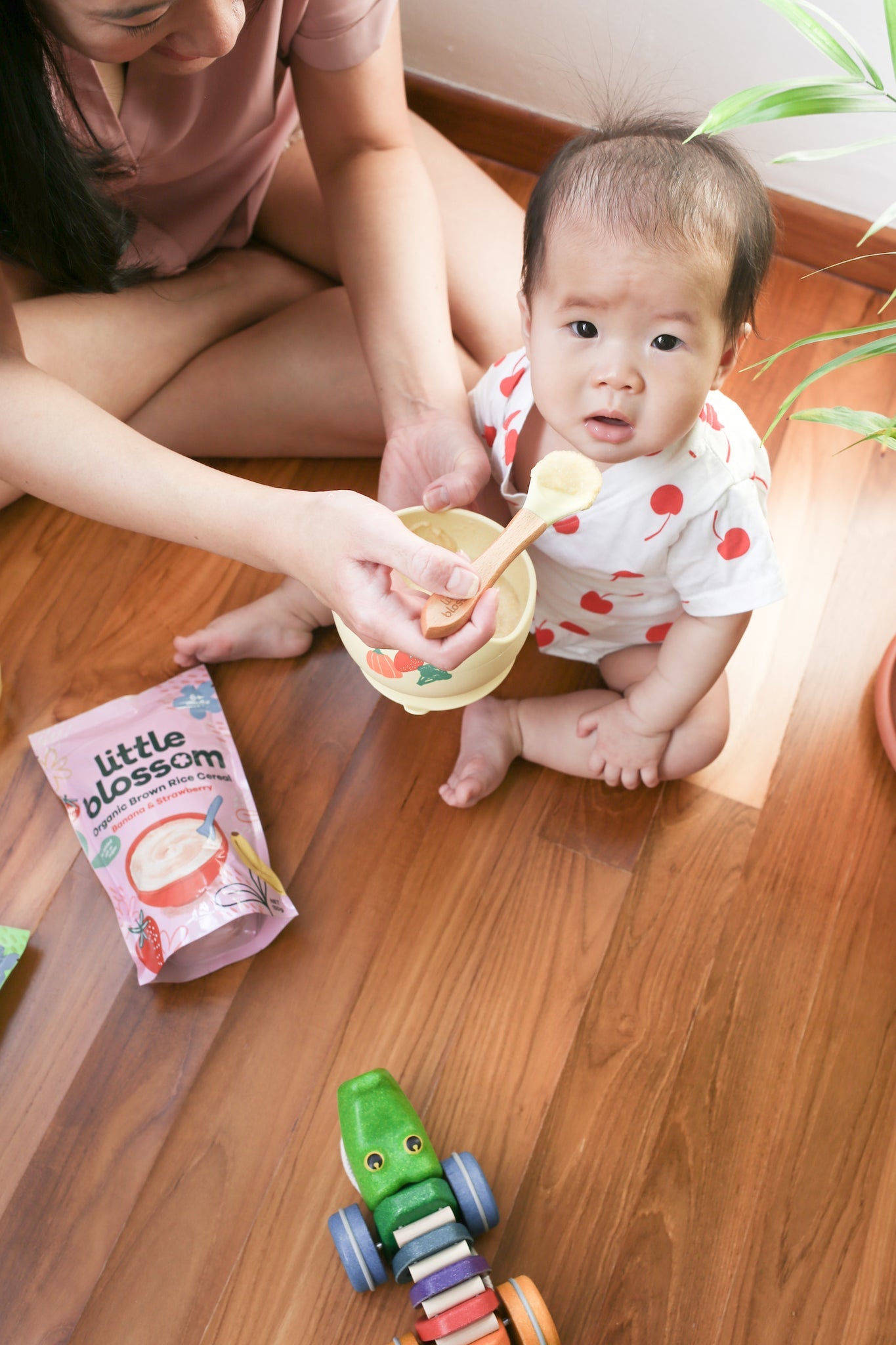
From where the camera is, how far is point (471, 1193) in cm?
85

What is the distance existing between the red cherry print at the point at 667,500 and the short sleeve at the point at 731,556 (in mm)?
21

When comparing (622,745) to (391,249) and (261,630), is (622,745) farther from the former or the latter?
(391,249)

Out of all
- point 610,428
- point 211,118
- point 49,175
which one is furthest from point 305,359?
point 610,428

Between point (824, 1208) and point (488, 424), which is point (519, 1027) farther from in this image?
point (488, 424)

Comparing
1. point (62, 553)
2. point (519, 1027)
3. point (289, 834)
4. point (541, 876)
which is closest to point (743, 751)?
point (541, 876)

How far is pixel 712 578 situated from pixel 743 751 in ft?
1.08

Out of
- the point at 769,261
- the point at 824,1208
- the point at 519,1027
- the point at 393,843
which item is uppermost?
the point at 769,261

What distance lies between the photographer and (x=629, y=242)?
0.66 m

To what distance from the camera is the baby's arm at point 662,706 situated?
875 millimetres

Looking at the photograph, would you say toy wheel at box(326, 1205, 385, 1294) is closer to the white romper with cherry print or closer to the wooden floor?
the wooden floor

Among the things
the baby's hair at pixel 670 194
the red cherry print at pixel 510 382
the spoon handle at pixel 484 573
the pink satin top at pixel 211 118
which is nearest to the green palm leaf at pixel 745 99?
the baby's hair at pixel 670 194

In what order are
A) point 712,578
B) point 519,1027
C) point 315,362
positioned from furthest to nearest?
point 315,362, point 519,1027, point 712,578

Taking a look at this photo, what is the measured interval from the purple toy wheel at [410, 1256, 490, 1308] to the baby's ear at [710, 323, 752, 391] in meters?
0.72

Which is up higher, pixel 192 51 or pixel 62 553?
pixel 192 51
